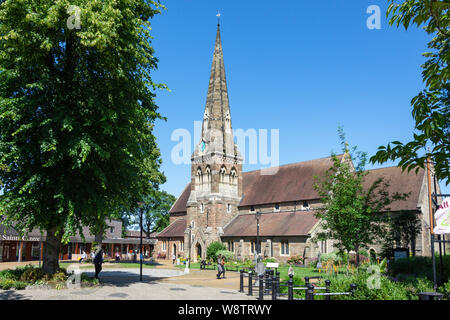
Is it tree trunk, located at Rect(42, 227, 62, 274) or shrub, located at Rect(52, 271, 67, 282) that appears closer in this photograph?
shrub, located at Rect(52, 271, 67, 282)

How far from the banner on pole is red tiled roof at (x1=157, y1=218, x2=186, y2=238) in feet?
144

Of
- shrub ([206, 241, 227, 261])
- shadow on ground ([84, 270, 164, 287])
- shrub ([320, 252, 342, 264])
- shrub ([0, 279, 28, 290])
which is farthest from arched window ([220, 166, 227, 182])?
shrub ([0, 279, 28, 290])

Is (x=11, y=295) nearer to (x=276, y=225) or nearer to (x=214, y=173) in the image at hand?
(x=276, y=225)

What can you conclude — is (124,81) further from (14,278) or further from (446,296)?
(446,296)

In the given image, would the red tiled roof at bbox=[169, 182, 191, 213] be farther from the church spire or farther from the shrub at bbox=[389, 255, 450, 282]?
the shrub at bbox=[389, 255, 450, 282]

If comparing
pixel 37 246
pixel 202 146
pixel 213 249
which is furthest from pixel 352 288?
pixel 37 246

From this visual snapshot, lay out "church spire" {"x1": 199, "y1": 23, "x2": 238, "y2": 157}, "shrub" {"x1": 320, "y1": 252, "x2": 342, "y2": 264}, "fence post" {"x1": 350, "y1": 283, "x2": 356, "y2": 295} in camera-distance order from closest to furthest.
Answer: "fence post" {"x1": 350, "y1": 283, "x2": 356, "y2": 295} → "shrub" {"x1": 320, "y1": 252, "x2": 342, "y2": 264} → "church spire" {"x1": 199, "y1": 23, "x2": 238, "y2": 157}

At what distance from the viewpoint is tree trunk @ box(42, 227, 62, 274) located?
16.2 meters

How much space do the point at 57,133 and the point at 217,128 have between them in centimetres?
3467

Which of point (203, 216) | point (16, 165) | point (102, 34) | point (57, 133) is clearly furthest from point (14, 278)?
point (203, 216)

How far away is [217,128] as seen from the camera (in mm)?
48812

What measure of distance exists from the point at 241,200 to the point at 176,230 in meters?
11.6

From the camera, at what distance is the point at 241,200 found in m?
48.7

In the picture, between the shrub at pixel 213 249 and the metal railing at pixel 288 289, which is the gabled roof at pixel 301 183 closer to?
the shrub at pixel 213 249
